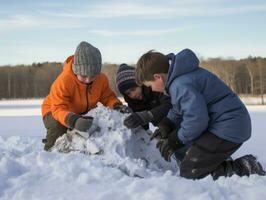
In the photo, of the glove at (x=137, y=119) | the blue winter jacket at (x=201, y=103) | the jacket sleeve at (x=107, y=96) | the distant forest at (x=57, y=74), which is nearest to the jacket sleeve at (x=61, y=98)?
the jacket sleeve at (x=107, y=96)

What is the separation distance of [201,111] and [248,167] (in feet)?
2.64

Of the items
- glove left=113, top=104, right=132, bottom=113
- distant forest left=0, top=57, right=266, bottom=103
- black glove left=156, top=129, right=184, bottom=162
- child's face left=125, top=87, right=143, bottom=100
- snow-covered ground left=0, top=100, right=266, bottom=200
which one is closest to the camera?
snow-covered ground left=0, top=100, right=266, bottom=200

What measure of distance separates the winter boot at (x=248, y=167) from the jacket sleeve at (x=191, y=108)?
0.57 metres

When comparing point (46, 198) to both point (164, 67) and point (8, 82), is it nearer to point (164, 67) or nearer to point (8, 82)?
point (164, 67)

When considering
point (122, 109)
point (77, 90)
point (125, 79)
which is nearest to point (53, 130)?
point (77, 90)

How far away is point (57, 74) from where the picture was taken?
212 ft

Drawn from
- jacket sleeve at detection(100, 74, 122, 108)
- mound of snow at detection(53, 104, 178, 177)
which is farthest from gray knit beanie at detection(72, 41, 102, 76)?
mound of snow at detection(53, 104, 178, 177)

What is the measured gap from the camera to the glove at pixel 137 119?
4508mm

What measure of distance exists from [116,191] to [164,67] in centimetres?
165

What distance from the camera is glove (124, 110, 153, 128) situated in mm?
4508

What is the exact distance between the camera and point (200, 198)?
2.69 m

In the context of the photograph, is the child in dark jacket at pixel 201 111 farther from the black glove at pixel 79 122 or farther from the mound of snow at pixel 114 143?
the black glove at pixel 79 122

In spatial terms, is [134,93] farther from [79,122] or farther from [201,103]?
[201,103]

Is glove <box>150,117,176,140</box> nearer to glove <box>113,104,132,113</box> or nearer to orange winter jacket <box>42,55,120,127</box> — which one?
glove <box>113,104,132,113</box>
